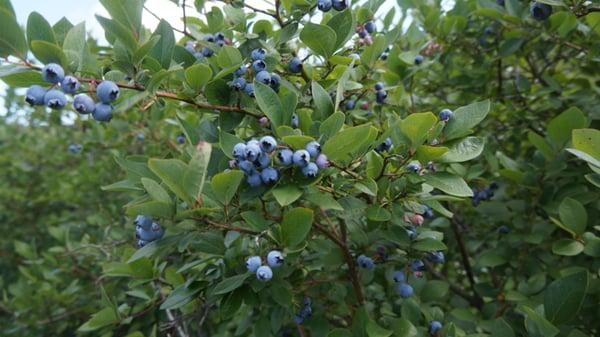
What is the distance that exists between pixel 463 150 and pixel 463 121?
75 millimetres

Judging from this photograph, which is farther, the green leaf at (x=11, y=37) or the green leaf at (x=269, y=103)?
the green leaf at (x=269, y=103)

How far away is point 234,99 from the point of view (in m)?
1.37

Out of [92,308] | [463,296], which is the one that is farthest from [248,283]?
[92,308]

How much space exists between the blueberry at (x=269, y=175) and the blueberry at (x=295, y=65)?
0.45 meters

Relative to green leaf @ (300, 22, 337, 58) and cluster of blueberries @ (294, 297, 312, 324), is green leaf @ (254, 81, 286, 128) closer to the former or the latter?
green leaf @ (300, 22, 337, 58)

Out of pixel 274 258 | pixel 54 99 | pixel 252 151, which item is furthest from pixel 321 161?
pixel 54 99

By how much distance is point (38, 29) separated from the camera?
43.5 inches

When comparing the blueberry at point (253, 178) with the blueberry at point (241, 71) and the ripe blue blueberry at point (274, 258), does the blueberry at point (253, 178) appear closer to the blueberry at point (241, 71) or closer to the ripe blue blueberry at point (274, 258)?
the ripe blue blueberry at point (274, 258)

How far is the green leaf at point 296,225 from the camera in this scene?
3.99ft

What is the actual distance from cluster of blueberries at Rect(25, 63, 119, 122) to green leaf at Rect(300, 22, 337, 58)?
504mm

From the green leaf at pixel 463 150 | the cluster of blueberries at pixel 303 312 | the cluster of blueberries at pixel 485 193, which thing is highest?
the green leaf at pixel 463 150

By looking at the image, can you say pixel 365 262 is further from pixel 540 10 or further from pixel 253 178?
pixel 540 10

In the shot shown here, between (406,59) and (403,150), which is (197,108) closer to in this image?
(403,150)

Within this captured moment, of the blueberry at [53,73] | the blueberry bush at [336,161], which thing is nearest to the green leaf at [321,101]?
the blueberry bush at [336,161]
